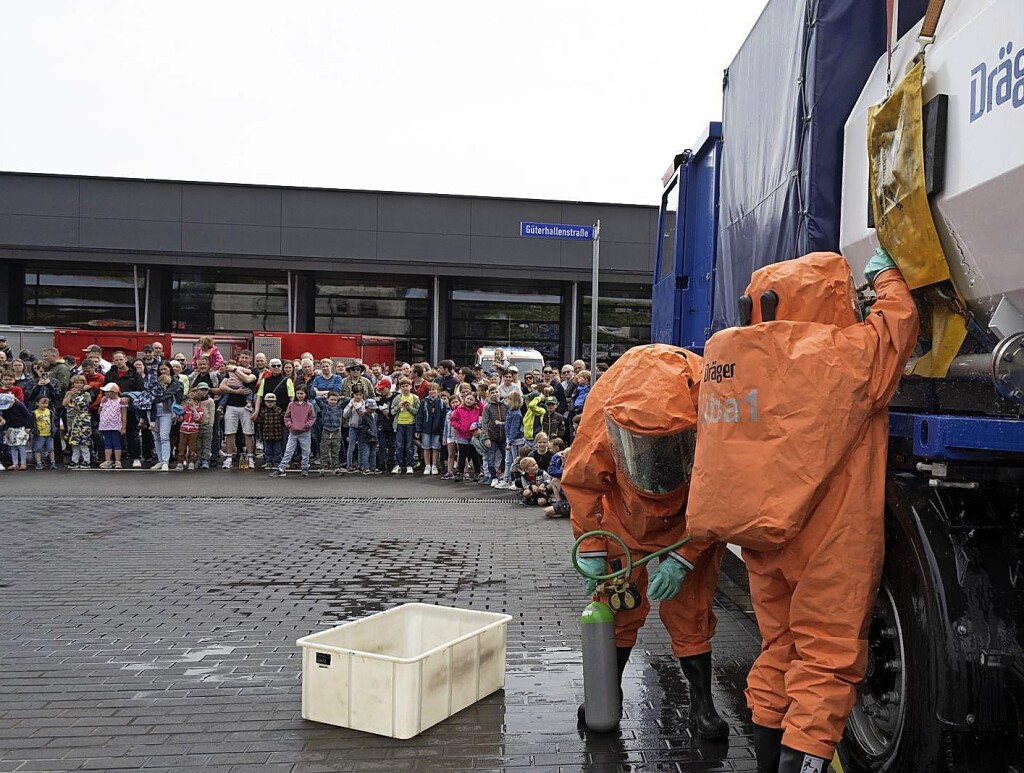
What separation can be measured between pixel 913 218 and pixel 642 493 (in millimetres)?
1501

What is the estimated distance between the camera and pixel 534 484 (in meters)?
12.0

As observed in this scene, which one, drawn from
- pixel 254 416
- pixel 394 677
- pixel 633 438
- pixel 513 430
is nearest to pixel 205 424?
pixel 254 416

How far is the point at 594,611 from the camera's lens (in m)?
4.04

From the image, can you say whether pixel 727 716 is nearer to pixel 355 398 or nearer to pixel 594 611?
pixel 594 611

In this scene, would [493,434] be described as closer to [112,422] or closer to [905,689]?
[112,422]

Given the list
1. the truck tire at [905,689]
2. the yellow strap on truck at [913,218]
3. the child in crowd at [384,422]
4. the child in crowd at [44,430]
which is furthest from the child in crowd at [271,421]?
the yellow strap on truck at [913,218]

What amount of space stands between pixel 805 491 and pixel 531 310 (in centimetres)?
2496

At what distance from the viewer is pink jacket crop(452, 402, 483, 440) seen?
14.2 meters

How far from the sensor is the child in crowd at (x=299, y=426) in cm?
A: 1447

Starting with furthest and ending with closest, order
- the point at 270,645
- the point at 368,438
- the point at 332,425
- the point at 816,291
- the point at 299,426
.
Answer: the point at 368,438 → the point at 332,425 → the point at 299,426 → the point at 270,645 → the point at 816,291

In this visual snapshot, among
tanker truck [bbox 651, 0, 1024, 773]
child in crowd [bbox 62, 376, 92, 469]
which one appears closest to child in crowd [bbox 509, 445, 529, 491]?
child in crowd [bbox 62, 376, 92, 469]

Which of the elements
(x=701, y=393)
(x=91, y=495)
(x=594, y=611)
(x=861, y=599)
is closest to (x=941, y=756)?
(x=861, y=599)

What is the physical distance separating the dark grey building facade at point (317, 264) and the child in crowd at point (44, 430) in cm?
1071

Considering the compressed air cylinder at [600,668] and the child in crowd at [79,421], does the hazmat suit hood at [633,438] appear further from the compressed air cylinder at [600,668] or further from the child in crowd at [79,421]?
the child in crowd at [79,421]
